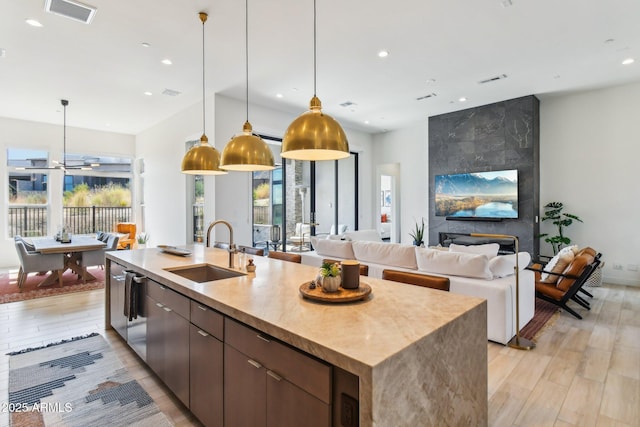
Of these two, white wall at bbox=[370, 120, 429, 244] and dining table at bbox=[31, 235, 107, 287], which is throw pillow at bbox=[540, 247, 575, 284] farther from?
dining table at bbox=[31, 235, 107, 287]

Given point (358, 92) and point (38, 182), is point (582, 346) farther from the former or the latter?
point (38, 182)

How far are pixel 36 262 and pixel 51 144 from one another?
13.2 ft

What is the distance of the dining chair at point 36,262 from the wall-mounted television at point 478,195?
720 cm

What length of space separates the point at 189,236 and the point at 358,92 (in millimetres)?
4230

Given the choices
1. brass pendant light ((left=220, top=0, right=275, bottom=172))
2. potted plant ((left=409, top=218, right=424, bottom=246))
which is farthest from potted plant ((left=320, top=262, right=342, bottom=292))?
potted plant ((left=409, top=218, right=424, bottom=246))

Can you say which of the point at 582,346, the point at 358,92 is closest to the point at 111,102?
the point at 358,92

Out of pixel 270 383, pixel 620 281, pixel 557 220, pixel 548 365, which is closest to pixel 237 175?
pixel 270 383

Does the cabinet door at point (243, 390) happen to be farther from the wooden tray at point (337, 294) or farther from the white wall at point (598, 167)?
the white wall at point (598, 167)

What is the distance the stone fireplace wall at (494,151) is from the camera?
6082 millimetres

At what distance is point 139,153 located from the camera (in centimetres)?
866

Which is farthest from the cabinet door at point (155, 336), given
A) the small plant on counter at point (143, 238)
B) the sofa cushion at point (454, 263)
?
the small plant on counter at point (143, 238)

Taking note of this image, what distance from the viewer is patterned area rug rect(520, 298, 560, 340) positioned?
3.43 meters

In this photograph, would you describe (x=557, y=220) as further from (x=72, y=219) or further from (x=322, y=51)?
(x=72, y=219)

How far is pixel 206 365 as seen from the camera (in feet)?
5.98
